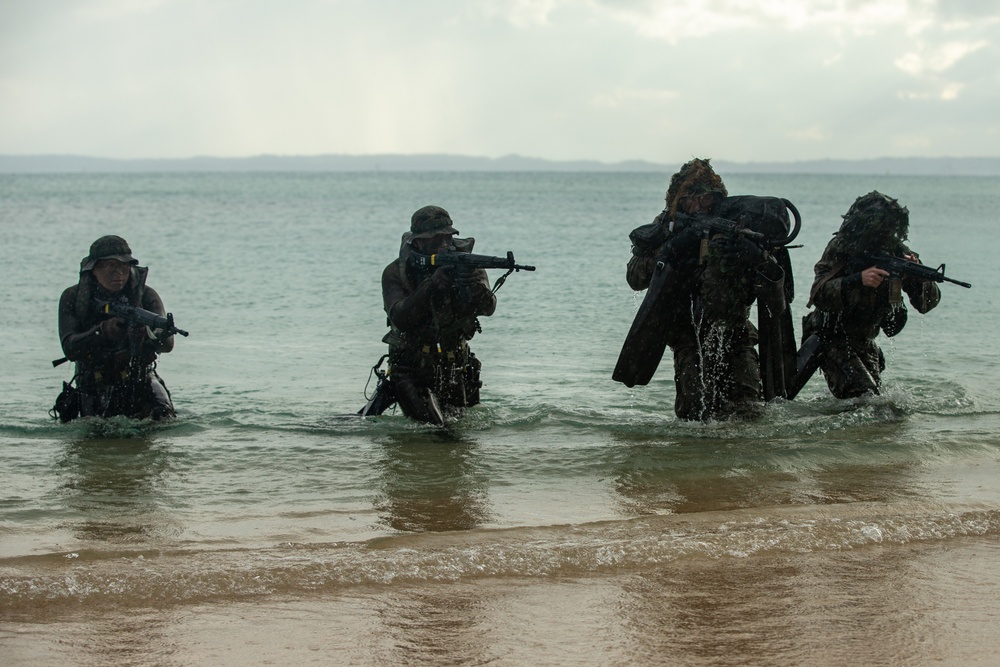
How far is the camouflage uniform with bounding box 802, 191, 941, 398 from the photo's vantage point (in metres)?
8.67

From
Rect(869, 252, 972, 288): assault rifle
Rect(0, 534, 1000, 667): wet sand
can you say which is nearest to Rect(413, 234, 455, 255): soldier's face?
Rect(869, 252, 972, 288): assault rifle

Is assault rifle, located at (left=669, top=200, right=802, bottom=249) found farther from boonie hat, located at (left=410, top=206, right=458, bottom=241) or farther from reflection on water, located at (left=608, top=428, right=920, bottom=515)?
boonie hat, located at (left=410, top=206, right=458, bottom=241)

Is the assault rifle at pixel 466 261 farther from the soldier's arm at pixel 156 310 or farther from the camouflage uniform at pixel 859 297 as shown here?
the camouflage uniform at pixel 859 297

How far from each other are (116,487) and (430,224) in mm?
2606

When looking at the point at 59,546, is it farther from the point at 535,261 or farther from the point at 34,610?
the point at 535,261

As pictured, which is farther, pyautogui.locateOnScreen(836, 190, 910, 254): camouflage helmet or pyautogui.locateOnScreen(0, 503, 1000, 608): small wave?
pyautogui.locateOnScreen(836, 190, 910, 254): camouflage helmet

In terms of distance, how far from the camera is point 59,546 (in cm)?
587

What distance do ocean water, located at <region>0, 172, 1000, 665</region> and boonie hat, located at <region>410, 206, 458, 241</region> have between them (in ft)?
4.70

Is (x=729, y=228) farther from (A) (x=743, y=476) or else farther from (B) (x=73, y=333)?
(B) (x=73, y=333)

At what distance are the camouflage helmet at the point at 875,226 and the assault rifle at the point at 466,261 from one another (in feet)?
8.13

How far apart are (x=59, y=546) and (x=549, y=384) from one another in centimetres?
658

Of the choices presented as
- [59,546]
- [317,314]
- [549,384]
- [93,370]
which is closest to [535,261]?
[317,314]

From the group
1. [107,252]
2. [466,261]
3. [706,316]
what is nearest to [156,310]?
[107,252]

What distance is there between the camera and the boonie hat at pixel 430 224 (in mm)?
8195
